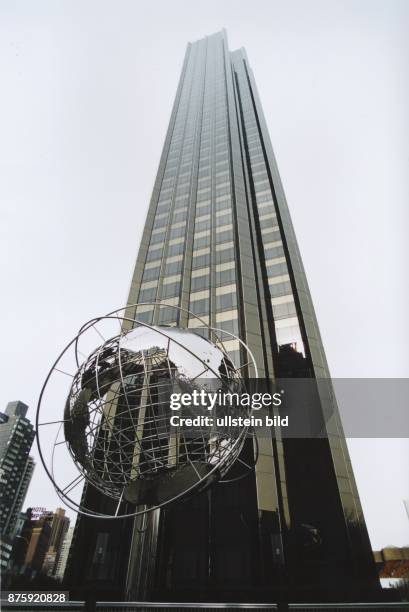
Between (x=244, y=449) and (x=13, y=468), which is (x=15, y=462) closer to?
(x=13, y=468)

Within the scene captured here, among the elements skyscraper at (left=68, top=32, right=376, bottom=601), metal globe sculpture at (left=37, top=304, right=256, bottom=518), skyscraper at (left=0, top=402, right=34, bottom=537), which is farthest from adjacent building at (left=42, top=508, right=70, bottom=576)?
metal globe sculpture at (left=37, top=304, right=256, bottom=518)

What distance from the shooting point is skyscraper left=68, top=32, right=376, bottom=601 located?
17.4 meters

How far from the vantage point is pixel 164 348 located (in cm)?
892

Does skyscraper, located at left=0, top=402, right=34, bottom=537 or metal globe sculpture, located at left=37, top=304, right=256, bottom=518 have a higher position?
skyscraper, located at left=0, top=402, right=34, bottom=537

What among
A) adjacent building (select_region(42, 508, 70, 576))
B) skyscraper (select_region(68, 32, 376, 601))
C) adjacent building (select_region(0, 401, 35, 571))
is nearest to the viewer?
skyscraper (select_region(68, 32, 376, 601))

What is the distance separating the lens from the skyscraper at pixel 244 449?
17359 millimetres

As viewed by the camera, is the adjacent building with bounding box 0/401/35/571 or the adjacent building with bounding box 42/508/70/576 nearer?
the adjacent building with bounding box 0/401/35/571

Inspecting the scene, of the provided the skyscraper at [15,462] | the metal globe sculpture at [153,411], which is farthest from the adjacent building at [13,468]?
the metal globe sculpture at [153,411]

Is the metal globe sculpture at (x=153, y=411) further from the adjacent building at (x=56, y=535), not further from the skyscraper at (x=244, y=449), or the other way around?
the adjacent building at (x=56, y=535)

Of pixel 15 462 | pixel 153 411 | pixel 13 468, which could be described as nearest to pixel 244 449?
pixel 153 411

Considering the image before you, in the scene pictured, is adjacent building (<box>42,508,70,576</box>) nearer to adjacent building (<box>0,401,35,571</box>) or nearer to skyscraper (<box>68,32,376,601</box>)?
adjacent building (<box>0,401,35,571</box>)

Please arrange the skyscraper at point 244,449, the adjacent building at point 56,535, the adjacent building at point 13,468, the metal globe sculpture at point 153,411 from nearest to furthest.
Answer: the metal globe sculpture at point 153,411, the skyscraper at point 244,449, the adjacent building at point 13,468, the adjacent building at point 56,535

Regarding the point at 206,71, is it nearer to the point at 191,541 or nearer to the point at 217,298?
the point at 217,298

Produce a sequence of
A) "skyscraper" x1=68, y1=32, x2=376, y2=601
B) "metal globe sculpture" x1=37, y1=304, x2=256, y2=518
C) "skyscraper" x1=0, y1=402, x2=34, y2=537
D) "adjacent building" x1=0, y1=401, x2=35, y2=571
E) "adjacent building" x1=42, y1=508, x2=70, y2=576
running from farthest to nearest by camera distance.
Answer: "adjacent building" x1=42, y1=508, x2=70, y2=576
"skyscraper" x1=0, y1=402, x2=34, y2=537
"adjacent building" x1=0, y1=401, x2=35, y2=571
"skyscraper" x1=68, y1=32, x2=376, y2=601
"metal globe sculpture" x1=37, y1=304, x2=256, y2=518
